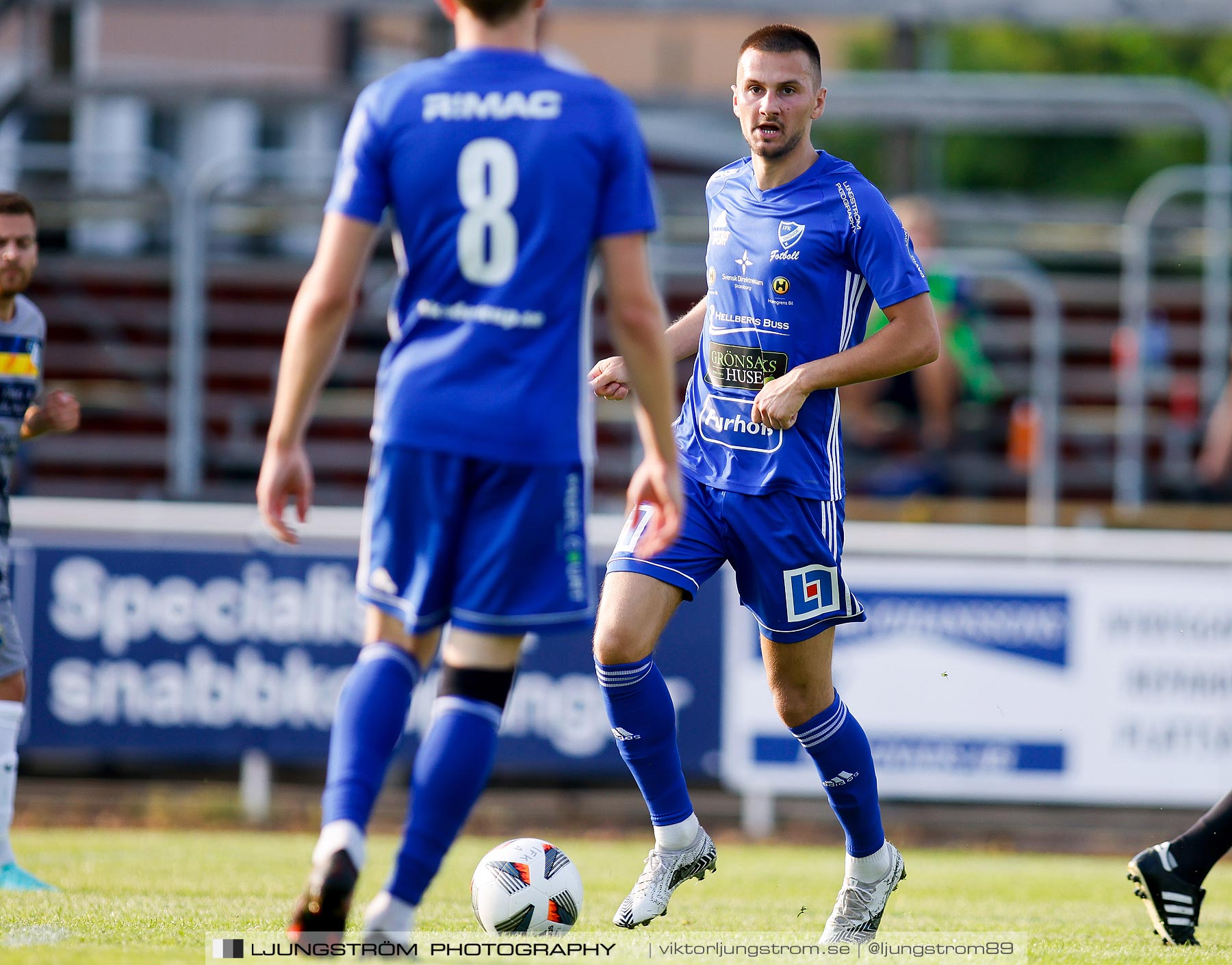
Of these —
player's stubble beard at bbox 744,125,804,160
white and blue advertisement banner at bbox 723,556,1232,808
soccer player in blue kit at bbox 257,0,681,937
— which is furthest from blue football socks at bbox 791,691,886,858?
white and blue advertisement banner at bbox 723,556,1232,808

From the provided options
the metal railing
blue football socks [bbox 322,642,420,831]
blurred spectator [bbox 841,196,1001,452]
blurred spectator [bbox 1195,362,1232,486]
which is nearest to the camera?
A: blue football socks [bbox 322,642,420,831]

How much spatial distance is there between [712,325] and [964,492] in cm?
660

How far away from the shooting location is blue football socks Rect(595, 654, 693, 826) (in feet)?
16.2

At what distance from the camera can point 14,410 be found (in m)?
5.87

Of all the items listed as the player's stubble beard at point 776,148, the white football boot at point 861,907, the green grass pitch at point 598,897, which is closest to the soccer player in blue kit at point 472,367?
the green grass pitch at point 598,897

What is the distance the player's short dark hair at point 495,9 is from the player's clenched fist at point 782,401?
1465mm

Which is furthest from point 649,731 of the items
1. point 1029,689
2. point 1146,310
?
point 1146,310

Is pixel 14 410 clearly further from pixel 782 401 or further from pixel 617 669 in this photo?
pixel 782 401

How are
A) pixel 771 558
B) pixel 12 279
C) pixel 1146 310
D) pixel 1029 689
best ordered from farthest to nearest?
pixel 1146 310 < pixel 1029 689 < pixel 12 279 < pixel 771 558

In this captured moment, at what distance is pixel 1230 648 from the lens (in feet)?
30.3

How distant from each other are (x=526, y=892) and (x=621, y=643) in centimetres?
77

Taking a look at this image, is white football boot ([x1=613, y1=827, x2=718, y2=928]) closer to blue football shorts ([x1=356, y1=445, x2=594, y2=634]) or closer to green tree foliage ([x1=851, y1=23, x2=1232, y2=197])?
blue football shorts ([x1=356, y1=445, x2=594, y2=634])

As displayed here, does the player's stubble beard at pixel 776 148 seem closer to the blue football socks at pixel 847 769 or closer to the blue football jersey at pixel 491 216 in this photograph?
the blue football jersey at pixel 491 216

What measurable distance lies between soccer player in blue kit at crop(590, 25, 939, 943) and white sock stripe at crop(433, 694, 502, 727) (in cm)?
114
